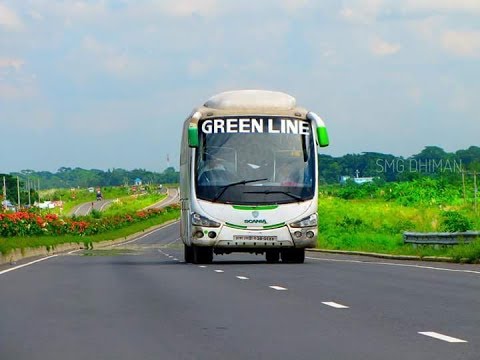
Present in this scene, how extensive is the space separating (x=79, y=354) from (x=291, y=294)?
303 inches

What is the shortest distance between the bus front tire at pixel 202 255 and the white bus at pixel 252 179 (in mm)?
2049

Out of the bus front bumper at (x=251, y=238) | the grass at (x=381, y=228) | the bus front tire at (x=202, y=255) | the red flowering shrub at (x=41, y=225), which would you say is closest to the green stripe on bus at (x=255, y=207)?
the bus front bumper at (x=251, y=238)

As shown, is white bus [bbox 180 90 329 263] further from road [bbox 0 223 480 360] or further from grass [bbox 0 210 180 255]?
grass [bbox 0 210 180 255]

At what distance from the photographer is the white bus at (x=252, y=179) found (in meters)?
29.0

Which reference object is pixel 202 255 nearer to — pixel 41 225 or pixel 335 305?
pixel 335 305

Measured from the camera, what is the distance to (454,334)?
36.3 ft

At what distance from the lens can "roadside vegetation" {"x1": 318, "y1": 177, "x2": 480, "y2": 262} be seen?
40.2 meters

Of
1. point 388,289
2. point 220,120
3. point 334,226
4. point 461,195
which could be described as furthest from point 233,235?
point 461,195

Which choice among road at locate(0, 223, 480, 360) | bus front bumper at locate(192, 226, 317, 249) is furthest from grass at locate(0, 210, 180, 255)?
road at locate(0, 223, 480, 360)

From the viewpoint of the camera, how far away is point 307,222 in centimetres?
2927

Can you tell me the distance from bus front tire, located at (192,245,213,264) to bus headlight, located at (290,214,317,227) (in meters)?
3.04

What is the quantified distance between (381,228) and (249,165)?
45.8 metres

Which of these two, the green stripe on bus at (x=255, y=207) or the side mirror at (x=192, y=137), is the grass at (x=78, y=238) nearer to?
the side mirror at (x=192, y=137)
